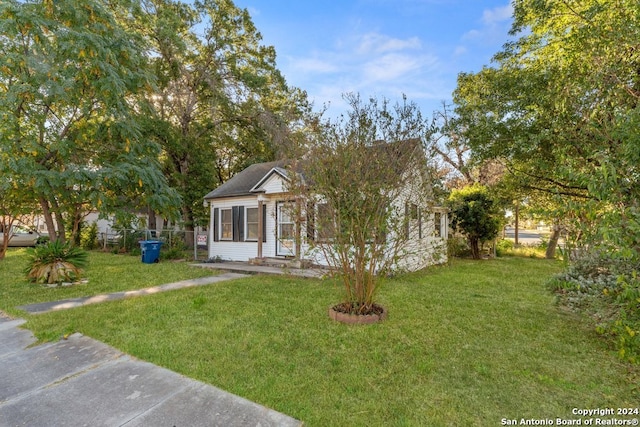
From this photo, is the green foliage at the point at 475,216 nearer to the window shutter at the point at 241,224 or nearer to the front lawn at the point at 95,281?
the window shutter at the point at 241,224

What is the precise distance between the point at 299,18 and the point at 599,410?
11889 millimetres

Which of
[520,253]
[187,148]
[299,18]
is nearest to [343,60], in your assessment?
[299,18]

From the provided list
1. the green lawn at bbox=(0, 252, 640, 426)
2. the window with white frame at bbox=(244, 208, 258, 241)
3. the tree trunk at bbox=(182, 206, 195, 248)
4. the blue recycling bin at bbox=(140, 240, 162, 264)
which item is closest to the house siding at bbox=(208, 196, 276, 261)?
the window with white frame at bbox=(244, 208, 258, 241)

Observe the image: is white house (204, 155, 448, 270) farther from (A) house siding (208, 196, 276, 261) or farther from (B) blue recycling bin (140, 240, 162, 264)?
(B) blue recycling bin (140, 240, 162, 264)

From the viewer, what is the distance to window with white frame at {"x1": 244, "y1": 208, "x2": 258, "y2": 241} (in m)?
11.8

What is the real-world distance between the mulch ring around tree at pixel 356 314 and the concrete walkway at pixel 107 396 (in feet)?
7.56

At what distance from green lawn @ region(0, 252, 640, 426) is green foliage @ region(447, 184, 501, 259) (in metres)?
7.78

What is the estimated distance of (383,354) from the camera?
369cm

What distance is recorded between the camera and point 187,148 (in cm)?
1659

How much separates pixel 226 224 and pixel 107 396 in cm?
1023

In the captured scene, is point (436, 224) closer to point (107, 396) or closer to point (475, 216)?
point (107, 396)

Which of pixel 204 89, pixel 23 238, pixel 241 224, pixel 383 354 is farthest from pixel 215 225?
pixel 23 238

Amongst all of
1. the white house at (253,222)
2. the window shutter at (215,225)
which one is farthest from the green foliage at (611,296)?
the window shutter at (215,225)

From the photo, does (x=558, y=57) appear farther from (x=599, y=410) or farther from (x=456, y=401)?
(x=456, y=401)
